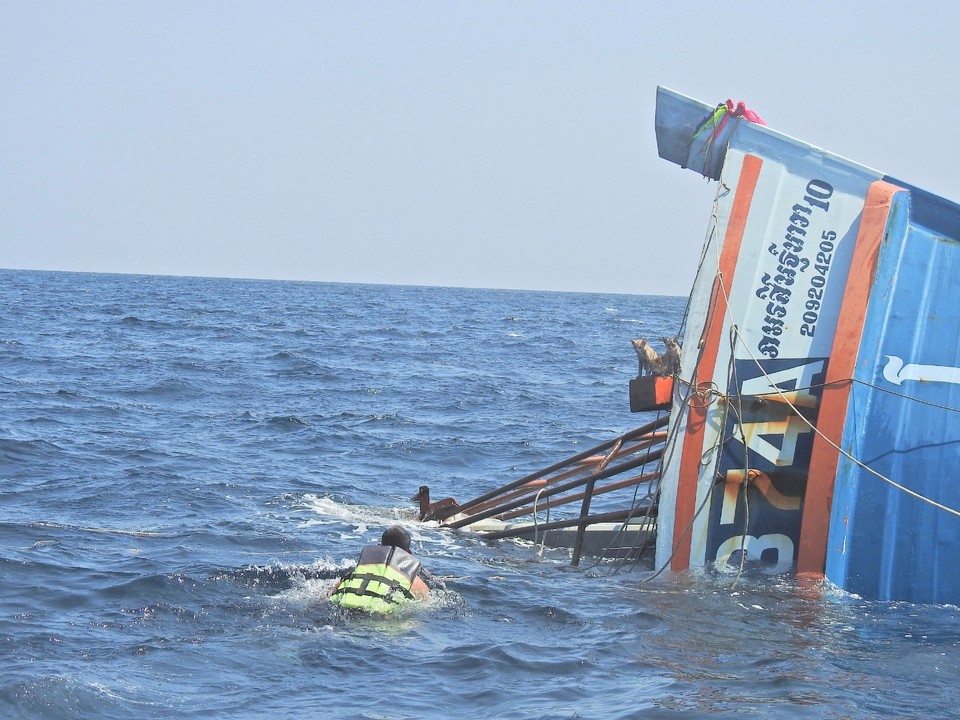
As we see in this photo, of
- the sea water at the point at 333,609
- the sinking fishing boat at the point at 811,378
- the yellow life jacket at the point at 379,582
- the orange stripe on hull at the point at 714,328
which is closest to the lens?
the sea water at the point at 333,609

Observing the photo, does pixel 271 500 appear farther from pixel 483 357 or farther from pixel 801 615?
pixel 483 357

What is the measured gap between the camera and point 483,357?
3528 cm

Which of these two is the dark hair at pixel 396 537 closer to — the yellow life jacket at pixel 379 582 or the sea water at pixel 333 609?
the yellow life jacket at pixel 379 582

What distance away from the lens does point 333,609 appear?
8.61m

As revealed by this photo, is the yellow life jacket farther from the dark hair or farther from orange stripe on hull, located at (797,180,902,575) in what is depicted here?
orange stripe on hull, located at (797,180,902,575)

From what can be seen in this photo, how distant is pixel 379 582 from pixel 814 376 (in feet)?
12.5

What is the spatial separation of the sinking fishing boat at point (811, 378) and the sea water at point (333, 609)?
476mm

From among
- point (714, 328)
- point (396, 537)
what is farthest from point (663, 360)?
point (396, 537)

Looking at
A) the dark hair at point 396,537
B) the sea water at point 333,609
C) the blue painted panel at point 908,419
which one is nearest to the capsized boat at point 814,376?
the blue painted panel at point 908,419

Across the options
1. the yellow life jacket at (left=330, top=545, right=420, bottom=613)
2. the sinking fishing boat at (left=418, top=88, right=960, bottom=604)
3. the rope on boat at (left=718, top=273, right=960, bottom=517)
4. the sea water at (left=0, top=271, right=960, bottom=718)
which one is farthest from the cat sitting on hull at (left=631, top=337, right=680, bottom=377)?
the yellow life jacket at (left=330, top=545, right=420, bottom=613)

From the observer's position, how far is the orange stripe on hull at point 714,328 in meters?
8.91

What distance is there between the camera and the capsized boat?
8.31 meters

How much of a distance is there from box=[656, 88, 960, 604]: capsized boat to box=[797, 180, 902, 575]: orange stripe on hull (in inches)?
0.5

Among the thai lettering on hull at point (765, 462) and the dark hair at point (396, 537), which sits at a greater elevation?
the thai lettering on hull at point (765, 462)
